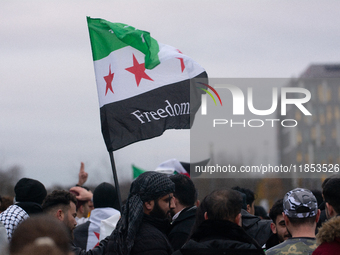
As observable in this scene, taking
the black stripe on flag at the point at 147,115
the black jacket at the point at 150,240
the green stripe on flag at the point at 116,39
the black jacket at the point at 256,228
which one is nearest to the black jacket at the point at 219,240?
the black jacket at the point at 150,240

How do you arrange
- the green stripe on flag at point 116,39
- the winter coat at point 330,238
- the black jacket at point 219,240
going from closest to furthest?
the winter coat at point 330,238 < the black jacket at point 219,240 < the green stripe on flag at point 116,39

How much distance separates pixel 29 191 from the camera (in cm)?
427

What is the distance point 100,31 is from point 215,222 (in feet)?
10.4

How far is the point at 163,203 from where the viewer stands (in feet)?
10.2

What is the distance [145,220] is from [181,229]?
29.8 inches

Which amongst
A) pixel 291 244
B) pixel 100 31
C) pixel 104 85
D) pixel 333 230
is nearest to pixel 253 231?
pixel 291 244

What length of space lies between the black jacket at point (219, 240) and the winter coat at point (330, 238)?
0.37 meters

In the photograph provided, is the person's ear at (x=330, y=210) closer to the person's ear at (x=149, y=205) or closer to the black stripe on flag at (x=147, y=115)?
the person's ear at (x=149, y=205)

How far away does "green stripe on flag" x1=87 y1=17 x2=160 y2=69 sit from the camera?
200 inches

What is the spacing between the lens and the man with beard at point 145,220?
2.94 m

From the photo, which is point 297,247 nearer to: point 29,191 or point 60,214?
point 60,214

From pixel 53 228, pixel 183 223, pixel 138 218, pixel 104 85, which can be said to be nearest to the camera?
pixel 53 228

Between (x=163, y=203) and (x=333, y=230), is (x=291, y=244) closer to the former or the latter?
(x=333, y=230)

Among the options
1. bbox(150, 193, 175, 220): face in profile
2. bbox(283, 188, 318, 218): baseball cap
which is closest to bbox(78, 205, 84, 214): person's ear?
bbox(150, 193, 175, 220): face in profile
